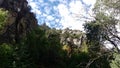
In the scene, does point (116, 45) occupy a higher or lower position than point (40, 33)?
lower

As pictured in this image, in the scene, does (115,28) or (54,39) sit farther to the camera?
Result: (54,39)

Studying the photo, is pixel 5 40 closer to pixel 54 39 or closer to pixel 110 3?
pixel 54 39

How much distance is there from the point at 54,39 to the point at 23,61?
949cm

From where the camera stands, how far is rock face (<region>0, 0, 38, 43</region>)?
5119cm

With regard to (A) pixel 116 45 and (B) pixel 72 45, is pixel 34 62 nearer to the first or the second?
(B) pixel 72 45

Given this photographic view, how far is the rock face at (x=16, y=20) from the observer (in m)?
51.2

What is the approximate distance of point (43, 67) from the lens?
47375 millimetres

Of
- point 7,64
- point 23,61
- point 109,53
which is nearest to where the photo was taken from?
point 109,53

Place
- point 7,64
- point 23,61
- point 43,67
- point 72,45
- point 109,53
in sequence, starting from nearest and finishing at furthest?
point 109,53, point 7,64, point 23,61, point 43,67, point 72,45

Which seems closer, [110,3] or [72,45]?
[110,3]

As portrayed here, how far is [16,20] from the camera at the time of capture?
52.7 m

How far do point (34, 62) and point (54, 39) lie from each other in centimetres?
717

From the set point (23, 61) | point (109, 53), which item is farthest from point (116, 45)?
point (23, 61)

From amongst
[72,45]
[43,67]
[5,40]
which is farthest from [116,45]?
[72,45]
